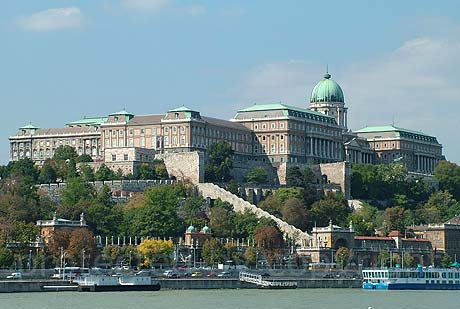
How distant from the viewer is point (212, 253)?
125 metres

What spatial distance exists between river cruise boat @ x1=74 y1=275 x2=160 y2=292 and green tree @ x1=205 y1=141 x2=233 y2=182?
44953 millimetres

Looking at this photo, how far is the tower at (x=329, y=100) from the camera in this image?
191 meters

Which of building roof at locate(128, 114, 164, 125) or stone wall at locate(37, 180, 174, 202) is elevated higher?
building roof at locate(128, 114, 164, 125)

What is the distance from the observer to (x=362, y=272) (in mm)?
126688

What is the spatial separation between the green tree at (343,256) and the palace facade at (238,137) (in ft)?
97.9

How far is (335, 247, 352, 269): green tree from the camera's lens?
436 ft

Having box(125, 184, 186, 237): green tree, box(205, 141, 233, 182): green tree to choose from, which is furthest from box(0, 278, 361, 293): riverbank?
box(205, 141, 233, 182): green tree

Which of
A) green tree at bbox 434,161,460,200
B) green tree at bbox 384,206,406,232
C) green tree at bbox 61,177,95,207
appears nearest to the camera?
green tree at bbox 61,177,95,207

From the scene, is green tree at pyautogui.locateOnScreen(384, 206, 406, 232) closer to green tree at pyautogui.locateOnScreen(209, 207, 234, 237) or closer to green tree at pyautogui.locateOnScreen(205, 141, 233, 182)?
green tree at pyautogui.locateOnScreen(205, 141, 233, 182)

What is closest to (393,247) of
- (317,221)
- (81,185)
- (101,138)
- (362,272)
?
(317,221)

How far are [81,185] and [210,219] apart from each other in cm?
1233

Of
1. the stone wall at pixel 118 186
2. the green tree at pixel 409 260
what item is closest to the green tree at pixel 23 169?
the stone wall at pixel 118 186

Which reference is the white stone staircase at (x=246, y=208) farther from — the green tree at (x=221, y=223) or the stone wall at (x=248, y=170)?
the stone wall at (x=248, y=170)

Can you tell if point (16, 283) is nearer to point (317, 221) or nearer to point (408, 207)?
point (317, 221)
